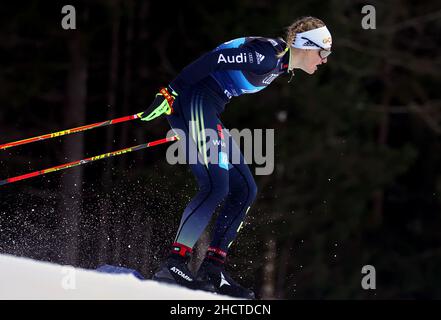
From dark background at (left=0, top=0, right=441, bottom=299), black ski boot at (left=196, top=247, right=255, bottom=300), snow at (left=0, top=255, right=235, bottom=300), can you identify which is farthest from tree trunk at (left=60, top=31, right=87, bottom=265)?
snow at (left=0, top=255, right=235, bottom=300)

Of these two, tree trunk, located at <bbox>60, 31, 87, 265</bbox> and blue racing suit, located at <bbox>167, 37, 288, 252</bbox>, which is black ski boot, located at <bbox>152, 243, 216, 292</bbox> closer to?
blue racing suit, located at <bbox>167, 37, 288, 252</bbox>

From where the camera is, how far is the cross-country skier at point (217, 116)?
18.2 feet

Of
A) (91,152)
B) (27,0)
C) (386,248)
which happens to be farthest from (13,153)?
(386,248)

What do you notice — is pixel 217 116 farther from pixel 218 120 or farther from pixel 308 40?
pixel 308 40

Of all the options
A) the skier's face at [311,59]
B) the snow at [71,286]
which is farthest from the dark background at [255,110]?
the snow at [71,286]

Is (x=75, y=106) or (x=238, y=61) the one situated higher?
(x=75, y=106)

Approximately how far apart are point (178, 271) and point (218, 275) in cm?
28

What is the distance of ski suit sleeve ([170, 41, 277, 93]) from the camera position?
553cm

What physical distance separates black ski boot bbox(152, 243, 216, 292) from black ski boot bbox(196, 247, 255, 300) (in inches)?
4.2

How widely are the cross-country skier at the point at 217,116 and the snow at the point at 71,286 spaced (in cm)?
35

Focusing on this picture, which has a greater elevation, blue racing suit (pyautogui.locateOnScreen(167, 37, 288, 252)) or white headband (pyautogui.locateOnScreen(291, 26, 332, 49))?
white headband (pyautogui.locateOnScreen(291, 26, 332, 49))

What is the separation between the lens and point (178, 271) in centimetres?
561

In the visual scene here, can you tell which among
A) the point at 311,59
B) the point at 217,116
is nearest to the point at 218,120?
the point at 217,116

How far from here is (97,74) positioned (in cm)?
1493
